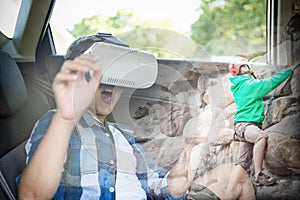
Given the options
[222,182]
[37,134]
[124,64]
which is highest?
[124,64]

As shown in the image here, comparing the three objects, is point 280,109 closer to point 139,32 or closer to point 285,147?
point 285,147

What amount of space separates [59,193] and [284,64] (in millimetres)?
961

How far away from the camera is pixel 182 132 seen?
6.40 ft

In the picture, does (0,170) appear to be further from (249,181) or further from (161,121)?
(249,181)

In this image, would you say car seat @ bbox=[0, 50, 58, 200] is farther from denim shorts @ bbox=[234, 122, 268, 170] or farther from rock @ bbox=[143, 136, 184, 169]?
denim shorts @ bbox=[234, 122, 268, 170]

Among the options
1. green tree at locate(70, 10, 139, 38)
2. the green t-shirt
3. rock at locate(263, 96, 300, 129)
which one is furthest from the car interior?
rock at locate(263, 96, 300, 129)

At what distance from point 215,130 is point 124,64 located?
0.44 meters

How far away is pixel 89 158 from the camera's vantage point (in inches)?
72.8

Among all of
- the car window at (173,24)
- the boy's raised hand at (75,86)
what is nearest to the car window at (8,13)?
the car window at (173,24)

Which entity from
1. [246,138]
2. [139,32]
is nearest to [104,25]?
[139,32]

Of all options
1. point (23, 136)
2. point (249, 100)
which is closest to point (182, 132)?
point (249, 100)

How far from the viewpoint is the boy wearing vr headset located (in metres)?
1.77

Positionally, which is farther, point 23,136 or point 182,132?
point 182,132

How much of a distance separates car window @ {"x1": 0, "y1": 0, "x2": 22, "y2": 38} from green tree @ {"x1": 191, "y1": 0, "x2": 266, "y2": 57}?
0.64 metres
